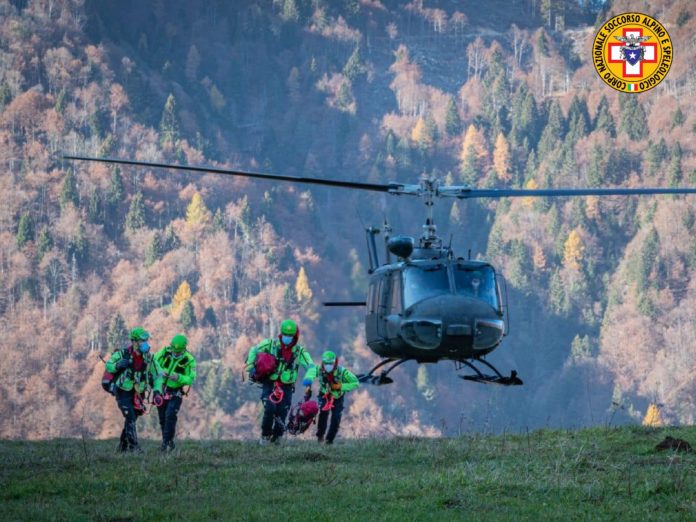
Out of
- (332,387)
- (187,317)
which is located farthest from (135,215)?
(332,387)

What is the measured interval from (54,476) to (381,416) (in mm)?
149125

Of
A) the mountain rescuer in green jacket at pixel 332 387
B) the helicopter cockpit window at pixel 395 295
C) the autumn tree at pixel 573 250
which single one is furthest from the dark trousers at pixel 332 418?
the autumn tree at pixel 573 250

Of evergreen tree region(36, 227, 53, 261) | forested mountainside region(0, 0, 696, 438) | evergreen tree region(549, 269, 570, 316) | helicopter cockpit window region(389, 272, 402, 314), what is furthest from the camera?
evergreen tree region(549, 269, 570, 316)

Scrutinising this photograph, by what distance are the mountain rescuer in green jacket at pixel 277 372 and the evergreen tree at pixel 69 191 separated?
167 metres

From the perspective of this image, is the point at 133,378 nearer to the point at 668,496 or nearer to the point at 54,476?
the point at 54,476

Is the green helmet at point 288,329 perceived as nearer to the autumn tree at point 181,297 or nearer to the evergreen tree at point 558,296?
the autumn tree at point 181,297

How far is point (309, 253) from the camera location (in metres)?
189

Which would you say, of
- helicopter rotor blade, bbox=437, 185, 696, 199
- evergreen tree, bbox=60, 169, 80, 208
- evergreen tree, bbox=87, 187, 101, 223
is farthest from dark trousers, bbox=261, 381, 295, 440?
evergreen tree, bbox=60, 169, 80, 208

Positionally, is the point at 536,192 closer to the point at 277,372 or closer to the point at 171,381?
the point at 277,372

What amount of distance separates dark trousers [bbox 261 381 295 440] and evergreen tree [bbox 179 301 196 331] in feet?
498

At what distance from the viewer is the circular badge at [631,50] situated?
2475 inches

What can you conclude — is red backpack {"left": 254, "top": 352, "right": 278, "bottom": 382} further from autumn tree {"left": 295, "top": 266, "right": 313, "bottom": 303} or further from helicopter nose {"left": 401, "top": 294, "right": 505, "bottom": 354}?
autumn tree {"left": 295, "top": 266, "right": 313, "bottom": 303}

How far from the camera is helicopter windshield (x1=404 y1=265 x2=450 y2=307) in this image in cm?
2194

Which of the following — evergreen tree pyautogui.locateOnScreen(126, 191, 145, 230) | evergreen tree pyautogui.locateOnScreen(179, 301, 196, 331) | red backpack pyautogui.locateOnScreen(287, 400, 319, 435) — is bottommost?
red backpack pyautogui.locateOnScreen(287, 400, 319, 435)
